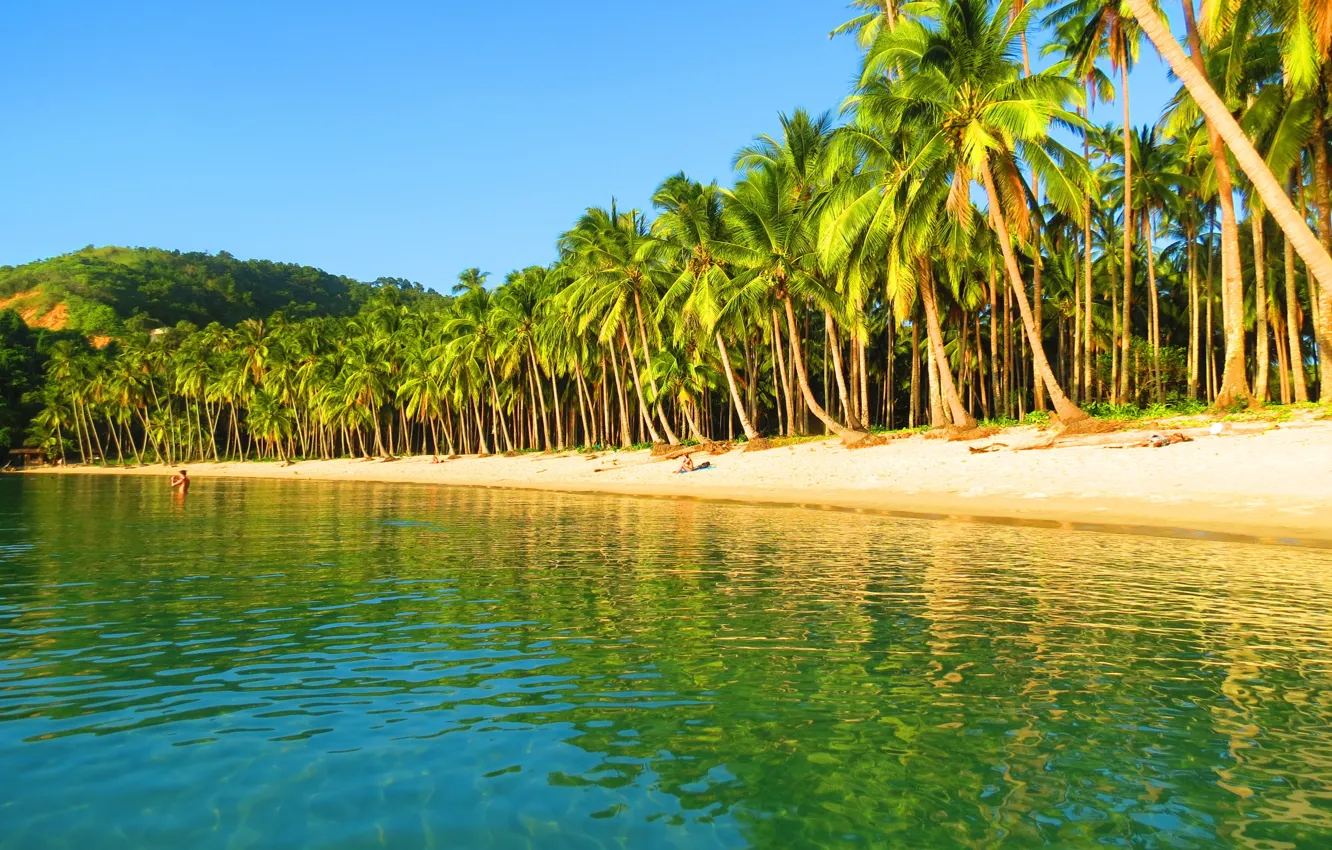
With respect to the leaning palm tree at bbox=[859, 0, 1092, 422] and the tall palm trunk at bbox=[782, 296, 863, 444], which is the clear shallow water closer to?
the leaning palm tree at bbox=[859, 0, 1092, 422]

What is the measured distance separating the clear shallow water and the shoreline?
3712 mm

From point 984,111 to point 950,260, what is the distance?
8.88 m

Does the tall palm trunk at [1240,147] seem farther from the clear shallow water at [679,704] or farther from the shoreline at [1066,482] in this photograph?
the clear shallow water at [679,704]

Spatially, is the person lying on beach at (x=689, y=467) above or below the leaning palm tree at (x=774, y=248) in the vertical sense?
below

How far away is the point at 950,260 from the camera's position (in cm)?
3219

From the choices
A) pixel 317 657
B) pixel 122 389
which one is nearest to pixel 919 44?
pixel 317 657

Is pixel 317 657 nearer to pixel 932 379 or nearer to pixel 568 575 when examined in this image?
pixel 568 575

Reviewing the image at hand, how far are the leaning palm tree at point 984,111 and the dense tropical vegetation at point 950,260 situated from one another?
82 millimetres

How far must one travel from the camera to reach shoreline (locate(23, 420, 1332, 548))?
618 inches

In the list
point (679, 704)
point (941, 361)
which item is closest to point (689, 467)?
point (941, 361)

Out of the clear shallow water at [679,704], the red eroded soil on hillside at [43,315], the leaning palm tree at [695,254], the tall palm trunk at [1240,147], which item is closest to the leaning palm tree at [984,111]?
the tall palm trunk at [1240,147]

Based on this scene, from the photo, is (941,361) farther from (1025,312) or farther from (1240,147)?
(1240,147)

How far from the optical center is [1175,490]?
59.0 feet

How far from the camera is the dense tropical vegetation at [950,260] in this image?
23.9 m
